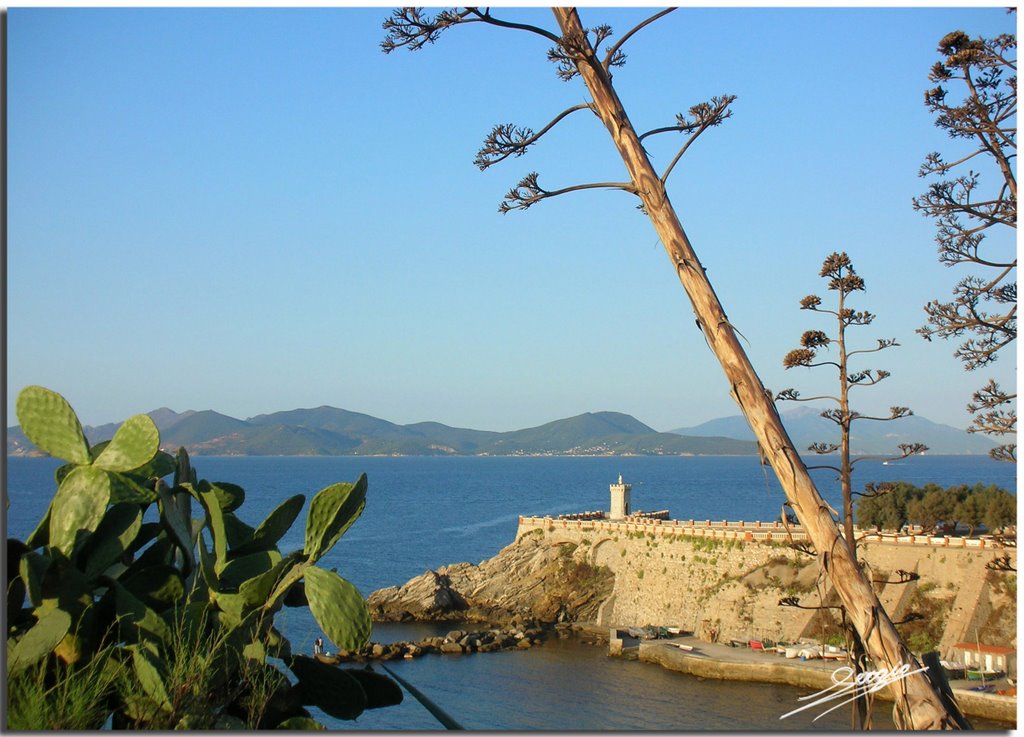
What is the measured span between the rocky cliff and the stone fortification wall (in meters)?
0.04

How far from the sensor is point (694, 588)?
39.0m

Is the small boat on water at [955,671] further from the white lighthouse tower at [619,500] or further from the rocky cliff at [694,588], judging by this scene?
the white lighthouse tower at [619,500]

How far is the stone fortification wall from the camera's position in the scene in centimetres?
3156

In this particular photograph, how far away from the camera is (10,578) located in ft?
15.6

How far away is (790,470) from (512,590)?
42.8 m

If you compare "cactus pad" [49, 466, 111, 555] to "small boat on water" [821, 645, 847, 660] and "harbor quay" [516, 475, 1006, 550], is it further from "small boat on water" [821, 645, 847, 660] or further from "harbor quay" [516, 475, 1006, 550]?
"small boat on water" [821, 645, 847, 660]

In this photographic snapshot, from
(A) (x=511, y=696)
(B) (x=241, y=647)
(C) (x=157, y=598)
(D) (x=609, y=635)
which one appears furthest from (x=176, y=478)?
(D) (x=609, y=635)

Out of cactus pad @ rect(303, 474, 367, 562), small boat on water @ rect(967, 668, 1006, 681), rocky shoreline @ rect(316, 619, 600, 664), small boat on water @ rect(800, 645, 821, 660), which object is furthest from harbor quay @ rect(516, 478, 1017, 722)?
cactus pad @ rect(303, 474, 367, 562)

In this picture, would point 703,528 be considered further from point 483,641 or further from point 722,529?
point 483,641

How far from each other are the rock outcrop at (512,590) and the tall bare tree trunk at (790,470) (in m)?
39.7

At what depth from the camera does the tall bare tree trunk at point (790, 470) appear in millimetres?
3525

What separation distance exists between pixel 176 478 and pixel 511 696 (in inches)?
1075

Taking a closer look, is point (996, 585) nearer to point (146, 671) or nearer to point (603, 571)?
point (603, 571)

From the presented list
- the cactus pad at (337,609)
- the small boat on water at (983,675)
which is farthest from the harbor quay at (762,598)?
the cactus pad at (337,609)
